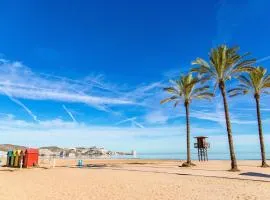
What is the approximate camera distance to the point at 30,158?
2977cm

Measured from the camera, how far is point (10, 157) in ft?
103

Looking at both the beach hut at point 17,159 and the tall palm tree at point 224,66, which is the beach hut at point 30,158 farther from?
the tall palm tree at point 224,66

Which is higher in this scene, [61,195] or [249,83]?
[249,83]

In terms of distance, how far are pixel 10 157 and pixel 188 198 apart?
25815 millimetres

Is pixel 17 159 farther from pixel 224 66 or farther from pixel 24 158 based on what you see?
pixel 224 66

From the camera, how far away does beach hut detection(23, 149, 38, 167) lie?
2937 centimetres

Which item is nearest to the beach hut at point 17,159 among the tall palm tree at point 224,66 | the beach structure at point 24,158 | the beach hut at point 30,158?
the beach structure at point 24,158

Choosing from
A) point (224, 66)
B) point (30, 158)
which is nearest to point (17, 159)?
point (30, 158)

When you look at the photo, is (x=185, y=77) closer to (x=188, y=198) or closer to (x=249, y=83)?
(x=249, y=83)

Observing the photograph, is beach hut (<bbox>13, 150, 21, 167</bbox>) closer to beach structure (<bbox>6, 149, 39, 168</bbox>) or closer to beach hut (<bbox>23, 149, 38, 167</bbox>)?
beach structure (<bbox>6, 149, 39, 168</bbox>)

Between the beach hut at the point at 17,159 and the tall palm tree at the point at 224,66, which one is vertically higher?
the tall palm tree at the point at 224,66

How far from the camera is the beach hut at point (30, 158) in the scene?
2937 cm

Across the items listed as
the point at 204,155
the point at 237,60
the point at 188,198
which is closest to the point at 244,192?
the point at 188,198

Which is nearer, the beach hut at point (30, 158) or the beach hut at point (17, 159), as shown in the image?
the beach hut at point (30, 158)
